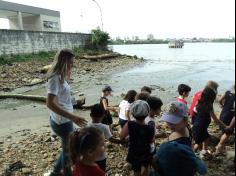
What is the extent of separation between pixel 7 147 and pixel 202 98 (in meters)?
3.91

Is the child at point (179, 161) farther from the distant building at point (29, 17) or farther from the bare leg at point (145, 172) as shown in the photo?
the distant building at point (29, 17)

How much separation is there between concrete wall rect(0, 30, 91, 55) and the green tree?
7.17 ft

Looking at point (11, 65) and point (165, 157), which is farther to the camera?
point (11, 65)

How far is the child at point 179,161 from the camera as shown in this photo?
2570 mm

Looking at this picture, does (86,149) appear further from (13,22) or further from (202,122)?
(13,22)

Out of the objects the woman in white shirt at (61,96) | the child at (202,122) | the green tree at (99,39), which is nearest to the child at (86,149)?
the woman in white shirt at (61,96)

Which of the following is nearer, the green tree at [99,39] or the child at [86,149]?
the child at [86,149]

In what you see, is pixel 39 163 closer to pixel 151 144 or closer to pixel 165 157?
pixel 151 144

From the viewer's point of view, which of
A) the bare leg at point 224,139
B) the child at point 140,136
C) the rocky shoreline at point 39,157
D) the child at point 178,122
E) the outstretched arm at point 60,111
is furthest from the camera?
the rocky shoreline at point 39,157

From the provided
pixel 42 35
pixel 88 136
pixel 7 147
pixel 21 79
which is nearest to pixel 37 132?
pixel 7 147

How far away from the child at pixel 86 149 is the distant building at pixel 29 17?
116ft

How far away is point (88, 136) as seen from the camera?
251 centimetres

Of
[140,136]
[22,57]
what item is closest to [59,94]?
[140,136]

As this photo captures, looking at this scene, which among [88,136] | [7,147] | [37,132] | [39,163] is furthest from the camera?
[37,132]
